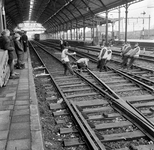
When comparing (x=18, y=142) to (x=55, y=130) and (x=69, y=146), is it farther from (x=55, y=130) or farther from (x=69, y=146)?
(x=55, y=130)

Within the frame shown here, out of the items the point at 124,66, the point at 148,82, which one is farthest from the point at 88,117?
the point at 124,66

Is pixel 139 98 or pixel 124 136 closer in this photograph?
pixel 124 136

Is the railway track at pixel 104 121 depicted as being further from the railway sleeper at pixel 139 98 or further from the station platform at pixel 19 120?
the station platform at pixel 19 120

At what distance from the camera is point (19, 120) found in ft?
13.3

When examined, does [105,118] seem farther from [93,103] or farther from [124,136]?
[93,103]

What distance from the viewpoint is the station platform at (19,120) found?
3184 millimetres

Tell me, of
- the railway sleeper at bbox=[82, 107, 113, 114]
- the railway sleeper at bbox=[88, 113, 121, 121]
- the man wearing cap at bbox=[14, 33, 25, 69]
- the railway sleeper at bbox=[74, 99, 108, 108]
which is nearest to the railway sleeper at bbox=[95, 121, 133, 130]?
the railway sleeper at bbox=[88, 113, 121, 121]

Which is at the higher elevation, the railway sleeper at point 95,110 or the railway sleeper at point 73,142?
the railway sleeper at point 95,110

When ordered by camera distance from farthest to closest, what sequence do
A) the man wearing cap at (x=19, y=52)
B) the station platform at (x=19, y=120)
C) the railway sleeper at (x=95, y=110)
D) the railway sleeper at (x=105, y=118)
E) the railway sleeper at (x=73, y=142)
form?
1. the man wearing cap at (x=19, y=52)
2. the railway sleeper at (x=95, y=110)
3. the railway sleeper at (x=105, y=118)
4. the railway sleeper at (x=73, y=142)
5. the station platform at (x=19, y=120)

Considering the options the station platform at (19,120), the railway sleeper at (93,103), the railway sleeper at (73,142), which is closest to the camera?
the station platform at (19,120)

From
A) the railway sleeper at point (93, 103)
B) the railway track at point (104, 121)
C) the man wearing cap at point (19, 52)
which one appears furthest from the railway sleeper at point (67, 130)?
the man wearing cap at point (19, 52)

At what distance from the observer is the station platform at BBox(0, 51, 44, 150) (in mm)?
3184

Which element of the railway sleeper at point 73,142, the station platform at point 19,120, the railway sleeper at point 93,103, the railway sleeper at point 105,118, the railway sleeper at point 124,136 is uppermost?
the station platform at point 19,120

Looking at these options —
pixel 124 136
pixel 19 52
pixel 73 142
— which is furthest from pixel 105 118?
pixel 19 52
